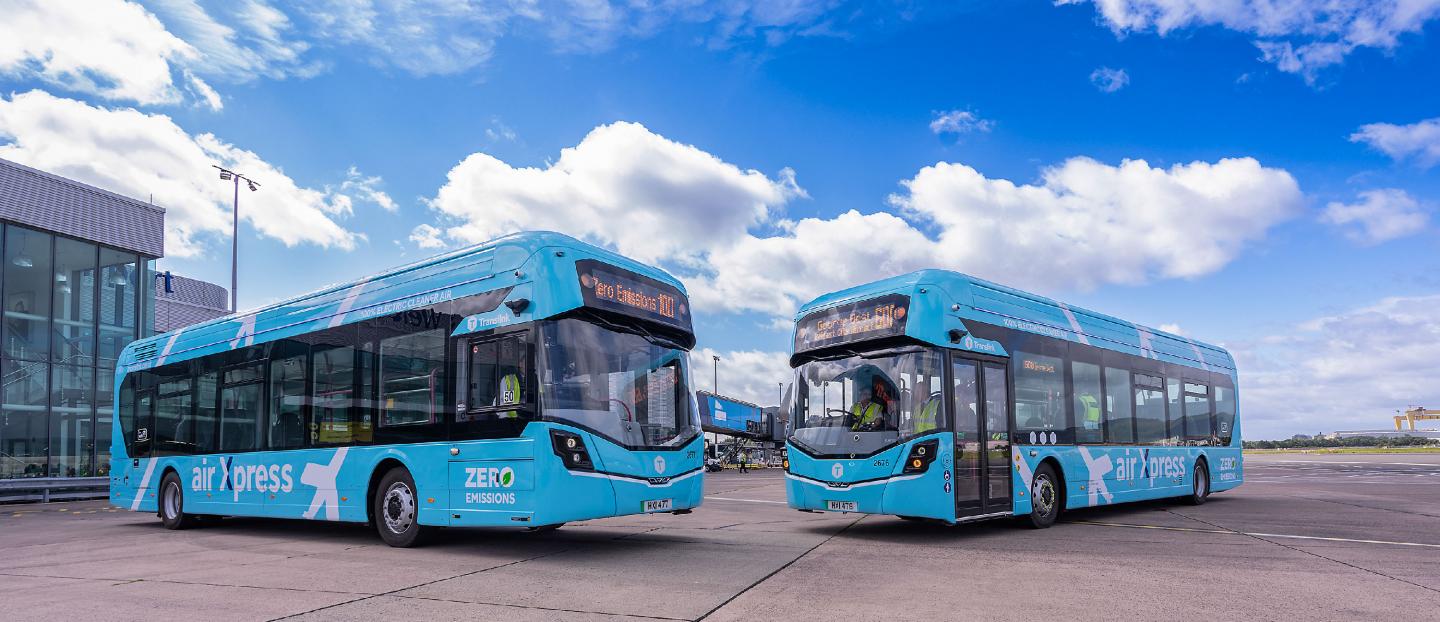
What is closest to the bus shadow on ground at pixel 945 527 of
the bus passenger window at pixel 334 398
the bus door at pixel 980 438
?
the bus door at pixel 980 438

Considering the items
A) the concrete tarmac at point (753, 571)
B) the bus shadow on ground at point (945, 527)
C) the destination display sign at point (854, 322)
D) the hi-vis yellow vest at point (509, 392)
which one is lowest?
the bus shadow on ground at point (945, 527)

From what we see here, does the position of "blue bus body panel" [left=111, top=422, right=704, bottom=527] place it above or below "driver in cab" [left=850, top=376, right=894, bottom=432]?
below

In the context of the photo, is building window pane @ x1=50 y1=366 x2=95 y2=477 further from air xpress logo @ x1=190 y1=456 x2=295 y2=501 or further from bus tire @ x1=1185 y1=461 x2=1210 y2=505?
bus tire @ x1=1185 y1=461 x2=1210 y2=505

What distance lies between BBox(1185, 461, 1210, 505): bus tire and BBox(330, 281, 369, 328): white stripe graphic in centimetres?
1501

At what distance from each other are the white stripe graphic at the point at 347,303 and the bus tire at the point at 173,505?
5074 millimetres

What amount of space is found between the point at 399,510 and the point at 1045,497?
332 inches

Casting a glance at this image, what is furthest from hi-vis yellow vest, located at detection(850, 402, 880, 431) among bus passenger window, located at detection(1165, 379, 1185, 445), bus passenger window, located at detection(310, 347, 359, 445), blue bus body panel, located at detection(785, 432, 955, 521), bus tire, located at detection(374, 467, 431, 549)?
bus passenger window, located at detection(1165, 379, 1185, 445)

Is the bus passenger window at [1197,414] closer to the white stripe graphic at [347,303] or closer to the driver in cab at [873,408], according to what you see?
the driver in cab at [873,408]

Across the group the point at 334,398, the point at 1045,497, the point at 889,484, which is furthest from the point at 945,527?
the point at 334,398

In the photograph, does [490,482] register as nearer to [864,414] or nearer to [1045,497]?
[864,414]

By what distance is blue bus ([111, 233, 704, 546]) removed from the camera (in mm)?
9344

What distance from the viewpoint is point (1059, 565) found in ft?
28.8

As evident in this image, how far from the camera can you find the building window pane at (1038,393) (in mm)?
12539

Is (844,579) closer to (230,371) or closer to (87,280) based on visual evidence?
(230,371)
